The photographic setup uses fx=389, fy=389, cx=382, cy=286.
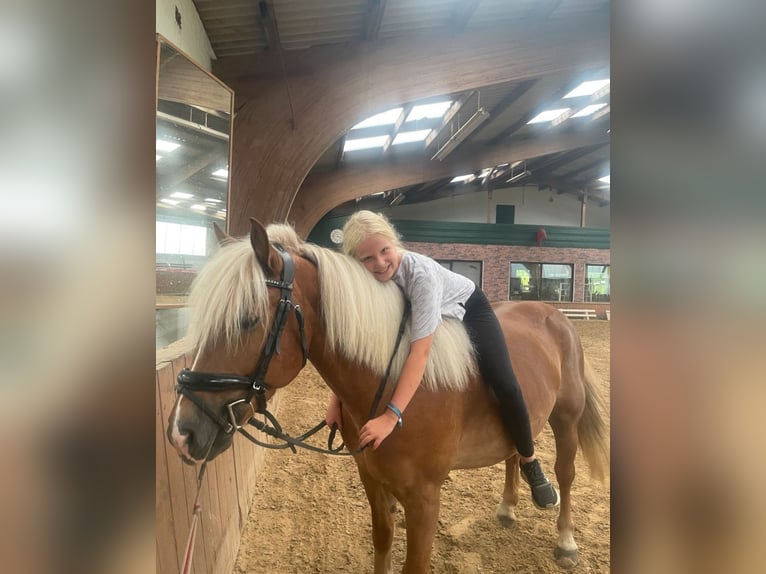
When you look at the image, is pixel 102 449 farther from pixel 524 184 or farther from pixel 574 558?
pixel 524 184

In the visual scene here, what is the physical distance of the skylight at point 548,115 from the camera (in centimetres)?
601

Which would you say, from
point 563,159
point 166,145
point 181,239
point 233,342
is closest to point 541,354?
point 233,342

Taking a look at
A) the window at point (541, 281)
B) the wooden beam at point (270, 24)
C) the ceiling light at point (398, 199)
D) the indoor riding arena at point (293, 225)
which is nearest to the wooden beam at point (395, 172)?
the indoor riding arena at point (293, 225)

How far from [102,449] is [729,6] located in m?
0.63

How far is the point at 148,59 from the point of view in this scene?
36cm

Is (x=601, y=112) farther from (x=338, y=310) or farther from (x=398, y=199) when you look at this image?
(x=338, y=310)

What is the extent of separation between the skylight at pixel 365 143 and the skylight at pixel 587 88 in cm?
261

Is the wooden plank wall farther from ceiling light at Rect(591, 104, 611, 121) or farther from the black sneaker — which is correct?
ceiling light at Rect(591, 104, 611, 121)

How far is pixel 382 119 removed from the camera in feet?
16.7

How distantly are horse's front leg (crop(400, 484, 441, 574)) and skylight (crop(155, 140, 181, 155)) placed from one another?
1593 mm

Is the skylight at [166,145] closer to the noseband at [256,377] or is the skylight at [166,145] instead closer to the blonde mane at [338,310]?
the blonde mane at [338,310]

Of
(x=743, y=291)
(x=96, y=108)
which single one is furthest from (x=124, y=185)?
(x=743, y=291)

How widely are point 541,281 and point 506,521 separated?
1082 centimetres

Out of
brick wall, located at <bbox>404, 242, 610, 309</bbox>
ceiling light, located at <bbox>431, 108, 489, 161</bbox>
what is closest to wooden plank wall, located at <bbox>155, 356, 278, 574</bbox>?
ceiling light, located at <bbox>431, 108, 489, 161</bbox>
